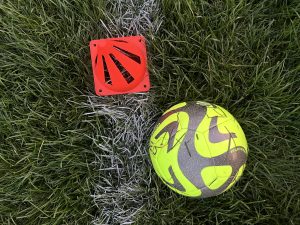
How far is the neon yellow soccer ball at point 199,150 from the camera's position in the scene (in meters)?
1.73

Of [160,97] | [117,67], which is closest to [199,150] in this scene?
[160,97]

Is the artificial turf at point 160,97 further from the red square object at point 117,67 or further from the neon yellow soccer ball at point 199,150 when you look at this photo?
the neon yellow soccer ball at point 199,150

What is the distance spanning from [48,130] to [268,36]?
1.25 meters

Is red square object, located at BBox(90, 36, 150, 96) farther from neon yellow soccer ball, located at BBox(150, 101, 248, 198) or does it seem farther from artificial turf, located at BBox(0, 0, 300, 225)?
neon yellow soccer ball, located at BBox(150, 101, 248, 198)

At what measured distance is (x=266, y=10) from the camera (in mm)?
2289

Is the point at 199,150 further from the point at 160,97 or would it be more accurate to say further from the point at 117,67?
the point at 117,67

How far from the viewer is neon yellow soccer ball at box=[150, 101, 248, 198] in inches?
68.2

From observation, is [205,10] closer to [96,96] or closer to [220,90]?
[220,90]

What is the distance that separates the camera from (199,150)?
1729 mm

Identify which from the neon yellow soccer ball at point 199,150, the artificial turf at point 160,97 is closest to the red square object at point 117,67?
the artificial turf at point 160,97

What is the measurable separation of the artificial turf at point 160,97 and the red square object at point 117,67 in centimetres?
6

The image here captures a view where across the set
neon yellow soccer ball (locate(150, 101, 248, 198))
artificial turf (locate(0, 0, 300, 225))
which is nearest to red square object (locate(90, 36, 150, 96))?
artificial turf (locate(0, 0, 300, 225))

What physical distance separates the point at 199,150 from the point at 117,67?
28.5 inches

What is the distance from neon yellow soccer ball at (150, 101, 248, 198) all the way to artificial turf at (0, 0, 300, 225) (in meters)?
0.32
